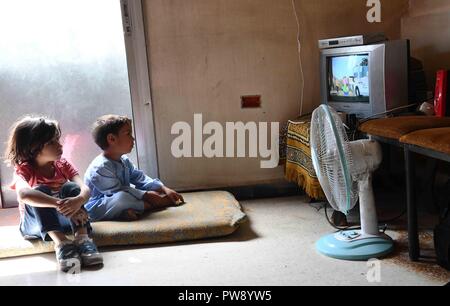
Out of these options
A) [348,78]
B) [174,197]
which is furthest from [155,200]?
[348,78]

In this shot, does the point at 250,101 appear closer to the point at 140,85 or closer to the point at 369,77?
the point at 140,85

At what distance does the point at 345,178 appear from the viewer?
205cm

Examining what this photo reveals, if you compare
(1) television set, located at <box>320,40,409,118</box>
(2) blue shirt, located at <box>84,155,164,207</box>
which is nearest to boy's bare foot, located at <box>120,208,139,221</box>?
(2) blue shirt, located at <box>84,155,164,207</box>

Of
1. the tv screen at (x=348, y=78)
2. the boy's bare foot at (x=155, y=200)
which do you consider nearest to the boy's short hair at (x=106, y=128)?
the boy's bare foot at (x=155, y=200)

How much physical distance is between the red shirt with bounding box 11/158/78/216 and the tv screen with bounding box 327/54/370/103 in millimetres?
1580

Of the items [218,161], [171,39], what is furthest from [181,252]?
[171,39]

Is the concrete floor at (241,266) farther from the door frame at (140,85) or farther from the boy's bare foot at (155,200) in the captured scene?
the door frame at (140,85)

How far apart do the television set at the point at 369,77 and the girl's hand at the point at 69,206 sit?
1574 mm

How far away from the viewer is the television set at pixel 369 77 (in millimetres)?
2766

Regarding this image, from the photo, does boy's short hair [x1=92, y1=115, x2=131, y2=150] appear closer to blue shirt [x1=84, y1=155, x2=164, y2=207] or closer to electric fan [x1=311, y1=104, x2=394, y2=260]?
blue shirt [x1=84, y1=155, x2=164, y2=207]
